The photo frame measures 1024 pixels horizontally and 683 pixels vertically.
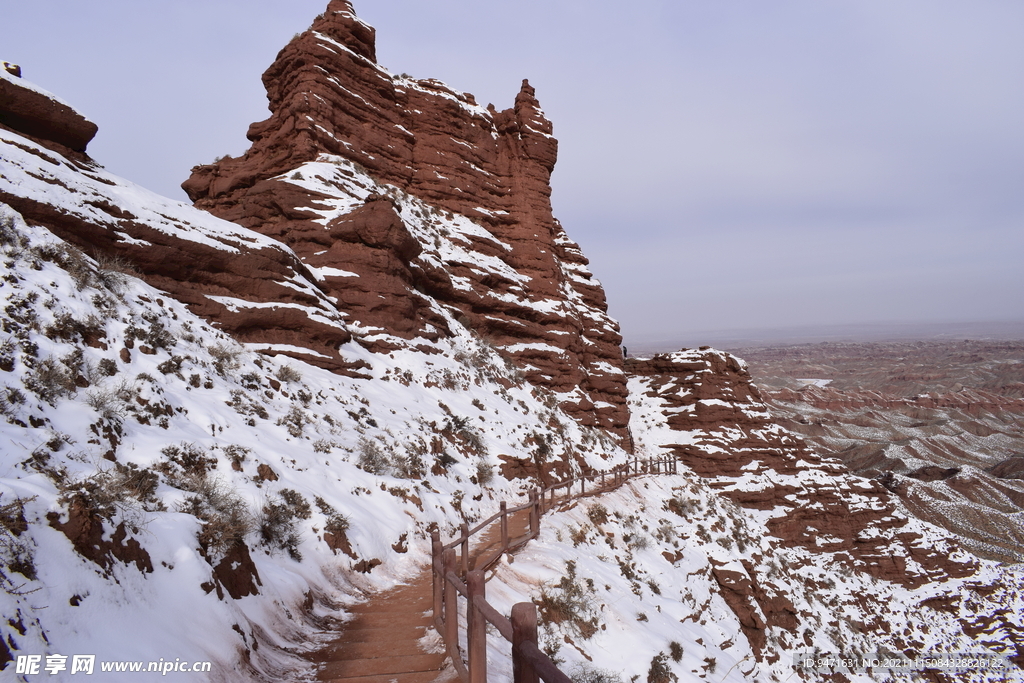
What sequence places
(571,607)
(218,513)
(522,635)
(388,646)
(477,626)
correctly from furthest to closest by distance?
(571,607), (218,513), (388,646), (477,626), (522,635)

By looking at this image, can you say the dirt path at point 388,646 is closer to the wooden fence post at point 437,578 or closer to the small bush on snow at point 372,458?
the wooden fence post at point 437,578

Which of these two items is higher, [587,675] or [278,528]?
[278,528]

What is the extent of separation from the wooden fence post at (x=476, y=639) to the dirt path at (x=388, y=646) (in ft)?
3.15

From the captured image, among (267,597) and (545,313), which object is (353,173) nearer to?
(545,313)

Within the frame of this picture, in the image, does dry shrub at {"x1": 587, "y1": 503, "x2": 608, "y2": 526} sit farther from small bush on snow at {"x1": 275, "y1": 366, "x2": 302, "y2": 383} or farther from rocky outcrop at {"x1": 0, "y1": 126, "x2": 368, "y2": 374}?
small bush on snow at {"x1": 275, "y1": 366, "x2": 302, "y2": 383}

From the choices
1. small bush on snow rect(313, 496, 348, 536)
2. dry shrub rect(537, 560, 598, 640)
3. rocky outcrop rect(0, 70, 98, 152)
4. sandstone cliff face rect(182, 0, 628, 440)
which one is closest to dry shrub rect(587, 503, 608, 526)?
dry shrub rect(537, 560, 598, 640)

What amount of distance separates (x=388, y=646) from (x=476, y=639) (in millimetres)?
2198

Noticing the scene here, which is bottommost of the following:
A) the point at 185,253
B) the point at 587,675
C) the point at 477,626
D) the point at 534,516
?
the point at 587,675

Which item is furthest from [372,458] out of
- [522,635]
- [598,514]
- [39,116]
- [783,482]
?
[783,482]

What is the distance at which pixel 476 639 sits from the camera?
164 inches

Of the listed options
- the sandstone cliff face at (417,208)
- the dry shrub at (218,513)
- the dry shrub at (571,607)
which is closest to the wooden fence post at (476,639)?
the dry shrub at (218,513)

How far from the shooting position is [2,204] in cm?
906

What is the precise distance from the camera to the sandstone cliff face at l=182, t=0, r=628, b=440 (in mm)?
19266

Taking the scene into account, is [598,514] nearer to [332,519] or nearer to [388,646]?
[332,519]
